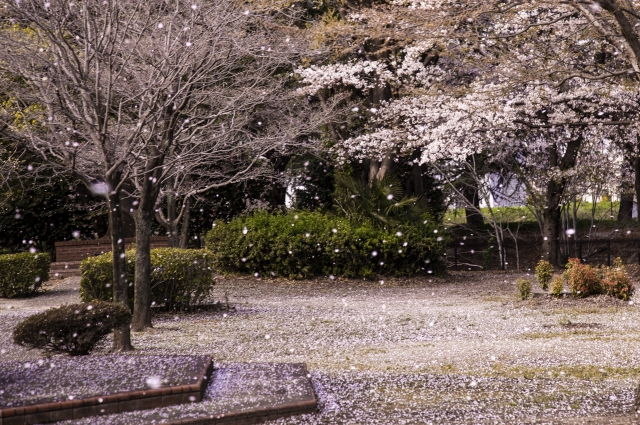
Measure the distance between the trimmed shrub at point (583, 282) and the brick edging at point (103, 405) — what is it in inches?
330

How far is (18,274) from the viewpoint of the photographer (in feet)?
51.1

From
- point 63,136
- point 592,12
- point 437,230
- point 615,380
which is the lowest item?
point 615,380

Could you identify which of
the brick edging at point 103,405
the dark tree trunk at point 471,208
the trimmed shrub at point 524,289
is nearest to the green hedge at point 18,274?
the trimmed shrub at point 524,289

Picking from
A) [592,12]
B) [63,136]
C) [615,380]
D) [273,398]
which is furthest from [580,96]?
[273,398]

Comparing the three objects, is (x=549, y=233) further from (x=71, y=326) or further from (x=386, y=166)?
(x=71, y=326)

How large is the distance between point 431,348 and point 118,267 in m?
3.78

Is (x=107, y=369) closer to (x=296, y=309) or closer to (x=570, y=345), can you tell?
(x=570, y=345)

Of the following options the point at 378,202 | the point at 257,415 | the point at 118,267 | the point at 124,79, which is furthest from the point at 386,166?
the point at 257,415

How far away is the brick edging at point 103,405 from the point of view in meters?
5.37

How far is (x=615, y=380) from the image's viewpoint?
264 inches

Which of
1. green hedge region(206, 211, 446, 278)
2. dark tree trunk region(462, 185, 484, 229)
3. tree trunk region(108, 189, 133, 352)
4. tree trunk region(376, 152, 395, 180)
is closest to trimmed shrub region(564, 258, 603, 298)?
green hedge region(206, 211, 446, 278)

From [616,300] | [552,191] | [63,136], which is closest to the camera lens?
[63,136]

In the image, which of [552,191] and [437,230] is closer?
[437,230]

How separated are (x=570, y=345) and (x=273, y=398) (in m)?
4.21
